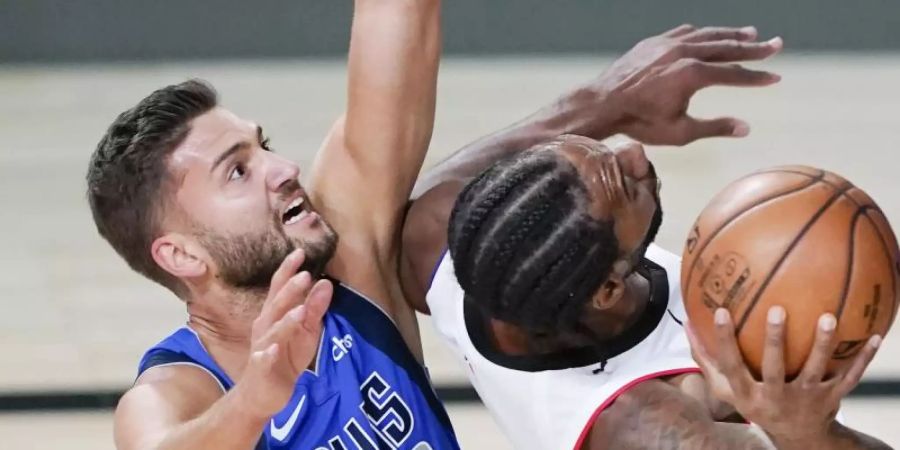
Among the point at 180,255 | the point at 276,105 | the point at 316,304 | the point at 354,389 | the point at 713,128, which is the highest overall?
the point at 713,128

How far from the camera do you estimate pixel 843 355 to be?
1.53 meters

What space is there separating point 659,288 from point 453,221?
37 centimetres

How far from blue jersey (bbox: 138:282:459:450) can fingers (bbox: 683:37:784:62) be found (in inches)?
30.4

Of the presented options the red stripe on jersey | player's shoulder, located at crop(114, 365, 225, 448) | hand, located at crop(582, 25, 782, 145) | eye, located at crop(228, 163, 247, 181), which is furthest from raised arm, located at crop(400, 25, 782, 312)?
the red stripe on jersey

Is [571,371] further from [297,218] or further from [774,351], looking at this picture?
[297,218]

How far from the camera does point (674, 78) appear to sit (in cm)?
233

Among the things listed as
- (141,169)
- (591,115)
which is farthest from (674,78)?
(141,169)

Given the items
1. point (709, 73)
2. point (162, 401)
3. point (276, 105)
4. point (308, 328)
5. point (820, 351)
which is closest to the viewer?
point (820, 351)

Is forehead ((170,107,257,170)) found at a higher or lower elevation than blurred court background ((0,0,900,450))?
higher

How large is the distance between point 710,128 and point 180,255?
105cm

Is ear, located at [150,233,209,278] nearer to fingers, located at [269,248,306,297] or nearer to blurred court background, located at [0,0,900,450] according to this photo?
fingers, located at [269,248,306,297]

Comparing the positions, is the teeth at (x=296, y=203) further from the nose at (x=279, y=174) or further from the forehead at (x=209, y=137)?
the forehead at (x=209, y=137)

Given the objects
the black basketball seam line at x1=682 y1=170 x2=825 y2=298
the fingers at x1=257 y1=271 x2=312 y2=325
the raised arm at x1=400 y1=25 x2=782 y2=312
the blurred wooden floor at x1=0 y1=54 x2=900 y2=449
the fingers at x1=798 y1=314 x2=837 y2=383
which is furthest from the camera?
the blurred wooden floor at x1=0 y1=54 x2=900 y2=449

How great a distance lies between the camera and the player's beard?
6.72ft
